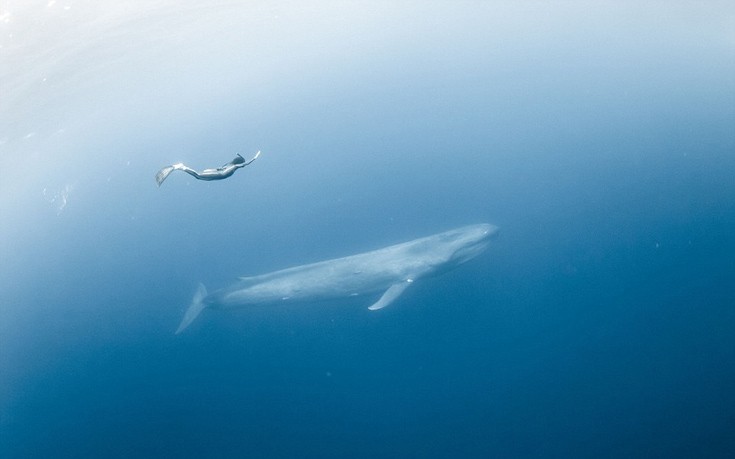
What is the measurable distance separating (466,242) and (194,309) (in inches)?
411

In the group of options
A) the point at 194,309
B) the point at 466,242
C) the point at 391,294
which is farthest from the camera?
the point at 194,309

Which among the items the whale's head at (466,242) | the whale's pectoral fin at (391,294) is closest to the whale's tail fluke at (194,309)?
the whale's pectoral fin at (391,294)

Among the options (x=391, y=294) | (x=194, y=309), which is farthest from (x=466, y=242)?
(x=194, y=309)

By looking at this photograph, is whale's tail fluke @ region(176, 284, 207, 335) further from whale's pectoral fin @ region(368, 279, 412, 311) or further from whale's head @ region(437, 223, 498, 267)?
whale's head @ region(437, 223, 498, 267)

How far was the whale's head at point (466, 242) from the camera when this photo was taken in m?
15.1

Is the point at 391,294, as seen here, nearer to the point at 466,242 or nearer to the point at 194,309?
the point at 466,242

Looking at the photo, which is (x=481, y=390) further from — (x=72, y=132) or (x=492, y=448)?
(x=72, y=132)

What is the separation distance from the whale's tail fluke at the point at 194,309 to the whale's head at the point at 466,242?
9280 mm

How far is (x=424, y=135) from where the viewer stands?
24.4 metres

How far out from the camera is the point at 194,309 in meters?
15.9

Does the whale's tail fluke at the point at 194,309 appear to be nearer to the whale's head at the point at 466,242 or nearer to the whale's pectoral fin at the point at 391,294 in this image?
the whale's pectoral fin at the point at 391,294

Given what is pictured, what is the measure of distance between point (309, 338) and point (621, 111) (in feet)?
68.3

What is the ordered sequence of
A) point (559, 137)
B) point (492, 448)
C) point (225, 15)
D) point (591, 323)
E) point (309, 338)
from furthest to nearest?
point (225, 15), point (559, 137), point (309, 338), point (591, 323), point (492, 448)

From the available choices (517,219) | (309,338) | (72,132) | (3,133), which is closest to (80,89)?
(72,132)
